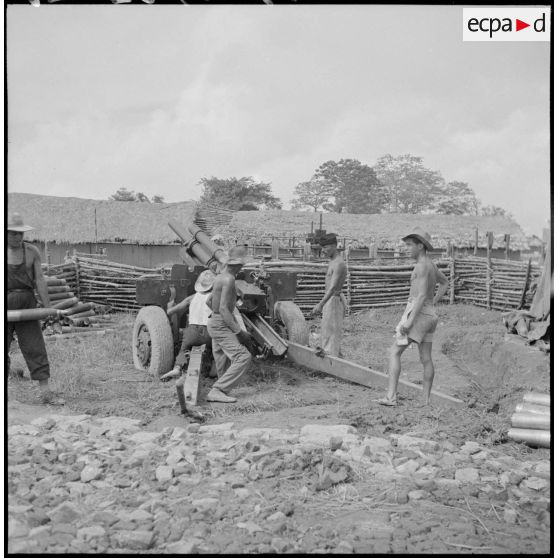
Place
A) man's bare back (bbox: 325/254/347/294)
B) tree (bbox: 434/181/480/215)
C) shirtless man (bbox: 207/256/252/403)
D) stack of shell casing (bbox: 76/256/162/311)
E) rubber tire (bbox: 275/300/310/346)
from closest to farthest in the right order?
shirtless man (bbox: 207/256/252/403)
man's bare back (bbox: 325/254/347/294)
rubber tire (bbox: 275/300/310/346)
stack of shell casing (bbox: 76/256/162/311)
tree (bbox: 434/181/480/215)

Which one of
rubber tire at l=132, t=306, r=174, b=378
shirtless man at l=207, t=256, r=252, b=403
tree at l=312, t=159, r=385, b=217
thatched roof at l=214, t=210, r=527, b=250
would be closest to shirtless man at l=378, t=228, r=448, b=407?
shirtless man at l=207, t=256, r=252, b=403

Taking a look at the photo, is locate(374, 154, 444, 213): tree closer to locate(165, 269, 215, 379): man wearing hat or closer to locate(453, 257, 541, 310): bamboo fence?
locate(453, 257, 541, 310): bamboo fence

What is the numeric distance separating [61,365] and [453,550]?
5.55m

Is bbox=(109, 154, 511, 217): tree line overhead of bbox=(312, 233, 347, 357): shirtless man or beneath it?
overhead

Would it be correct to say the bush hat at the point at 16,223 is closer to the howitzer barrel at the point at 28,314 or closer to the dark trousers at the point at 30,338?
the dark trousers at the point at 30,338

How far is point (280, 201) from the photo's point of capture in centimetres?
3862

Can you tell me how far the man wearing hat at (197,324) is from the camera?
21.6 ft

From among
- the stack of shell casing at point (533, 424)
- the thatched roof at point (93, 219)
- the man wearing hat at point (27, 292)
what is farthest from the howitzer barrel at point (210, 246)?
the thatched roof at point (93, 219)

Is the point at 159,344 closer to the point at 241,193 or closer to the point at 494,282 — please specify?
the point at 494,282

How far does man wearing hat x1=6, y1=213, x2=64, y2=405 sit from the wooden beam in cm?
246

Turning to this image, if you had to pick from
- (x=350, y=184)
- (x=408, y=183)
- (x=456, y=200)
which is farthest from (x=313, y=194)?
(x=456, y=200)

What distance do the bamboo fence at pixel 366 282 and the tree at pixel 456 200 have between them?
83.8ft

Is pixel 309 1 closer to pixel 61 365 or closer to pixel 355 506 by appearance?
pixel 355 506

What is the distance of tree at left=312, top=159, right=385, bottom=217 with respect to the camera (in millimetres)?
37625
